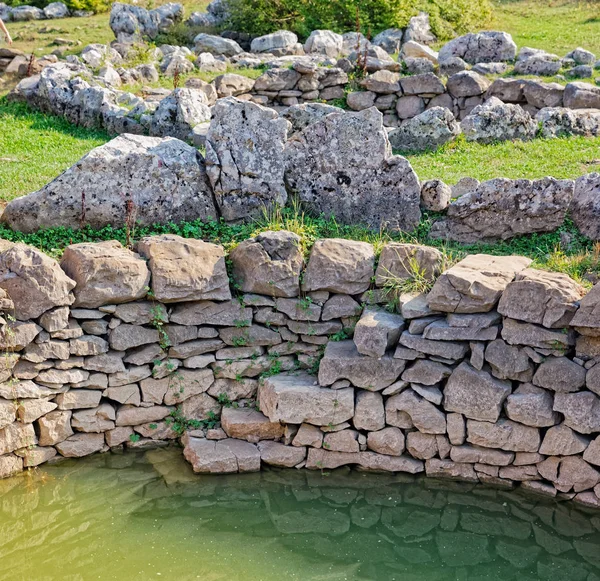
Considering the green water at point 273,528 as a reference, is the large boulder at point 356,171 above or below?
above

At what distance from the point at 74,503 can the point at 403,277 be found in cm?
364

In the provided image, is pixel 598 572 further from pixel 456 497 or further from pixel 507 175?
pixel 507 175

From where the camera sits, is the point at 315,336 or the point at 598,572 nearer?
the point at 598,572

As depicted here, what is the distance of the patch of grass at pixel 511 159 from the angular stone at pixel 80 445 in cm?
508

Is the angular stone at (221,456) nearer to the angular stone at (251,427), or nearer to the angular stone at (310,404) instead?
the angular stone at (251,427)

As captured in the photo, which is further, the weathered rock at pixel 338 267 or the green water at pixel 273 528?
the weathered rock at pixel 338 267

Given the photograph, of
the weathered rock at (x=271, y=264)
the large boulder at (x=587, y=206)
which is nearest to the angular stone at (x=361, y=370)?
the weathered rock at (x=271, y=264)

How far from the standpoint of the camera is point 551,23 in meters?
20.5

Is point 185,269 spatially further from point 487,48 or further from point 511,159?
point 487,48

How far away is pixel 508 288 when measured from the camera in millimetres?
7250

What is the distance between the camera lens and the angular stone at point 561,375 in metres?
7.16

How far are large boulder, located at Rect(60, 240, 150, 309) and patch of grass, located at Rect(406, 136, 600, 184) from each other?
167 inches

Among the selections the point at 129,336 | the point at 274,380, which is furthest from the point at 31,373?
the point at 274,380

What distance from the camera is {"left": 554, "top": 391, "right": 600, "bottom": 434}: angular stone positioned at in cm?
713
